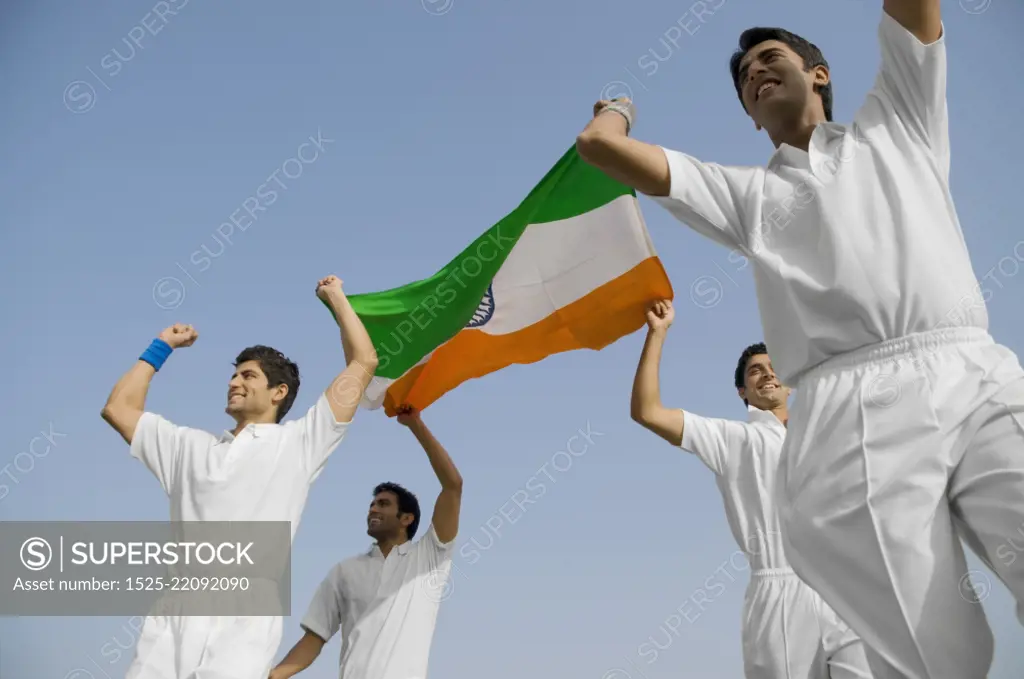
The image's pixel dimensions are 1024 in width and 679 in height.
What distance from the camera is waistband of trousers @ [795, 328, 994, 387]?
2.53 meters

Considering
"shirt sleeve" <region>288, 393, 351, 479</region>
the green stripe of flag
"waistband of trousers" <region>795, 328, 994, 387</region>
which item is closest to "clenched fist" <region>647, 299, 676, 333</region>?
the green stripe of flag

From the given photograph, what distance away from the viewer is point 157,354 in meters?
5.83

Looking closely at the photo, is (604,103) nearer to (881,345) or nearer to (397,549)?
(881,345)

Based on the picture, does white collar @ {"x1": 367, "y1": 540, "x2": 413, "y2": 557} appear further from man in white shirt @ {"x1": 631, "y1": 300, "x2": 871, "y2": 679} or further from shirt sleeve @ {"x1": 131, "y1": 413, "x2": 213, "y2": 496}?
man in white shirt @ {"x1": 631, "y1": 300, "x2": 871, "y2": 679}

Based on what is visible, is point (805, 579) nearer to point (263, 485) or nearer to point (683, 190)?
point (683, 190)

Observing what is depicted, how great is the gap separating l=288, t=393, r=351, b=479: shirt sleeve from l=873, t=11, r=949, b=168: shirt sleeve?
3.56 meters

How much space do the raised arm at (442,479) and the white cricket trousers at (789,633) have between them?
8.35ft

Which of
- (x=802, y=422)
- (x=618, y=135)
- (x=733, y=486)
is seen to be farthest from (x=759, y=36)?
(x=733, y=486)

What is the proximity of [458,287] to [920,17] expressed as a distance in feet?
15.8

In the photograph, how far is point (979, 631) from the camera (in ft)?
7.45

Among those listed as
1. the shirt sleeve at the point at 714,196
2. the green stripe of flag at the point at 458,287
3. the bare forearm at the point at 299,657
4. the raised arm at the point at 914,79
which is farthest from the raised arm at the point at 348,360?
the raised arm at the point at 914,79

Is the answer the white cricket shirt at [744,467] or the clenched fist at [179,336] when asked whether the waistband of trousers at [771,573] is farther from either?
the clenched fist at [179,336]

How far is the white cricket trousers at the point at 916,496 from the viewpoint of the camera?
2.26 meters

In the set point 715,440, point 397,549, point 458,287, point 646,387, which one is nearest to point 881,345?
point 646,387
